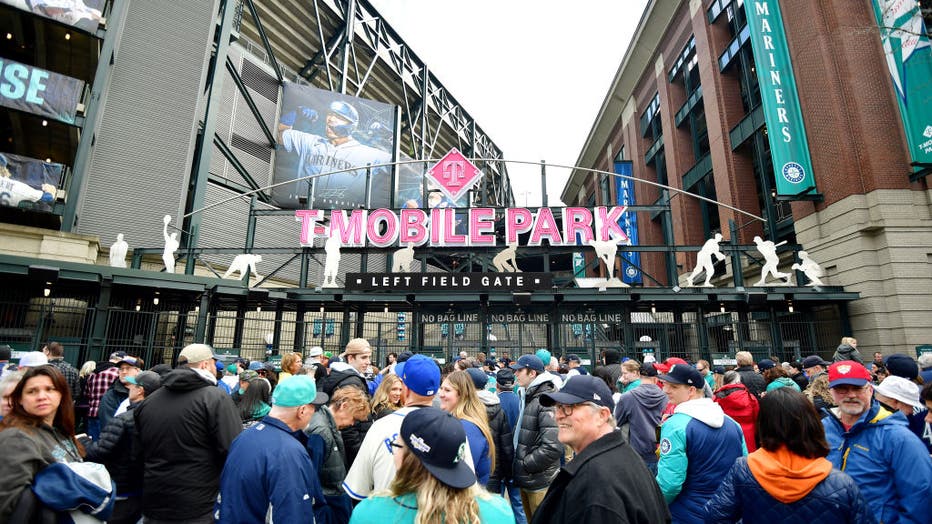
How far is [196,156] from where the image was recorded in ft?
79.0

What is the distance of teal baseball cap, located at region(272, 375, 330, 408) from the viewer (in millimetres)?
3184

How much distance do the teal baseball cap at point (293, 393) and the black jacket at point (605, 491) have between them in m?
1.75

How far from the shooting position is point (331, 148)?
107 ft

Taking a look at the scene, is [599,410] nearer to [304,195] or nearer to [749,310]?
[749,310]

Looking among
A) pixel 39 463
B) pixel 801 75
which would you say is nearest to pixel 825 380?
pixel 39 463

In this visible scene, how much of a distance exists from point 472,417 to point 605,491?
6.37ft

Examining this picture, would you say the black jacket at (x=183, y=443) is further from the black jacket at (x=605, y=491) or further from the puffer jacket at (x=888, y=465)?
the puffer jacket at (x=888, y=465)

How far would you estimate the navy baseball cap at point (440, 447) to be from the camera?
200 cm

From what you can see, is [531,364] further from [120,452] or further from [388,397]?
[120,452]

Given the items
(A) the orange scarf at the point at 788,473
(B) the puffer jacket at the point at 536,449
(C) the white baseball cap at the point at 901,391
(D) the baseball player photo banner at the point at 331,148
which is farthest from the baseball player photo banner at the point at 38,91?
(C) the white baseball cap at the point at 901,391

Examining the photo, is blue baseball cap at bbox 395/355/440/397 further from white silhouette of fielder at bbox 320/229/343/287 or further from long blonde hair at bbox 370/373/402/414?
white silhouette of fielder at bbox 320/229/343/287

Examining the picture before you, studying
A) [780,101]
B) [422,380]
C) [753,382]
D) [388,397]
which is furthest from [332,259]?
[780,101]

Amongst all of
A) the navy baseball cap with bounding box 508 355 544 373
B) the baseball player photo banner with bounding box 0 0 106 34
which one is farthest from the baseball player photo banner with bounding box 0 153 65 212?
the navy baseball cap with bounding box 508 355 544 373

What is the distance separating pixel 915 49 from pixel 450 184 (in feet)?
60.0
